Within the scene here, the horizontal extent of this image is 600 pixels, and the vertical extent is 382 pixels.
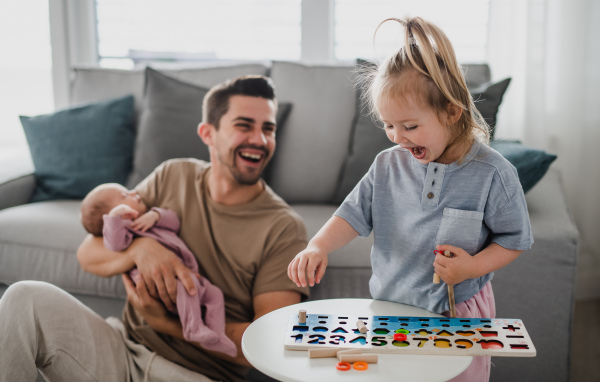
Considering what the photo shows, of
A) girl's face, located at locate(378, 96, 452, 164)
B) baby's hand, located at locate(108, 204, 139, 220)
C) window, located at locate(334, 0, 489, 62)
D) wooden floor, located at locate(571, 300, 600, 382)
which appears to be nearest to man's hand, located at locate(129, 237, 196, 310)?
baby's hand, located at locate(108, 204, 139, 220)

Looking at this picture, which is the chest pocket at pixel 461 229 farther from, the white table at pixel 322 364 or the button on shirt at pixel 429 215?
the white table at pixel 322 364

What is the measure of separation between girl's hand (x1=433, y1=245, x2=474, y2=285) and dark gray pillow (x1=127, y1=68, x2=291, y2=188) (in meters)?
1.21

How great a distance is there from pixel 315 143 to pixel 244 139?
63cm

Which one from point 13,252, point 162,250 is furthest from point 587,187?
point 13,252

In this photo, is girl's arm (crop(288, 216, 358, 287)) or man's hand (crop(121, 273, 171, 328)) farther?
man's hand (crop(121, 273, 171, 328))

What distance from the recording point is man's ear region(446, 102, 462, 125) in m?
0.93

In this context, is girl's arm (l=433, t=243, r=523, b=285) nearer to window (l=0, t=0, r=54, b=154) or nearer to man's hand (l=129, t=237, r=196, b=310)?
man's hand (l=129, t=237, r=196, b=310)

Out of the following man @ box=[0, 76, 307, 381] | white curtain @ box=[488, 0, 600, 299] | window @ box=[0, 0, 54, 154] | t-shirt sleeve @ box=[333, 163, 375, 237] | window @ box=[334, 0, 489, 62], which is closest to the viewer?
t-shirt sleeve @ box=[333, 163, 375, 237]

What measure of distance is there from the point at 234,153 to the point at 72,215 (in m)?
0.77

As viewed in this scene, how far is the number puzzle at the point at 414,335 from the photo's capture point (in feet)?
2.68

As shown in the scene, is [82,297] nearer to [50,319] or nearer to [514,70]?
[50,319]

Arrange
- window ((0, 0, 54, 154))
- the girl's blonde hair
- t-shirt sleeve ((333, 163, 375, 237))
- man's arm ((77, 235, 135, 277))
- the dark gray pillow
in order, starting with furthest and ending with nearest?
1. window ((0, 0, 54, 154))
2. the dark gray pillow
3. man's arm ((77, 235, 135, 277))
4. t-shirt sleeve ((333, 163, 375, 237))
5. the girl's blonde hair

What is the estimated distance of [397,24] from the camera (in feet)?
8.02

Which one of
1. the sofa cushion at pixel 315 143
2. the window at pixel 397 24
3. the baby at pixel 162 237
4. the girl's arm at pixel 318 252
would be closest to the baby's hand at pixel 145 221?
the baby at pixel 162 237
